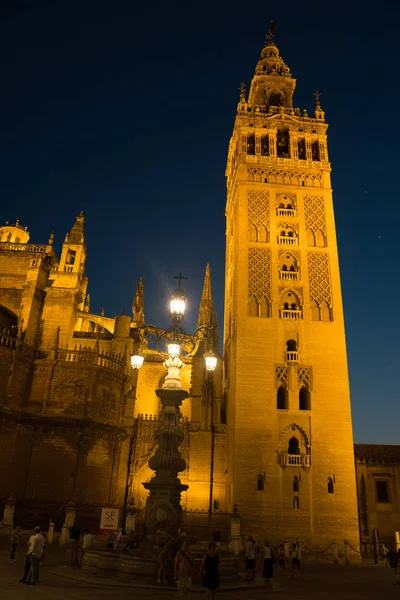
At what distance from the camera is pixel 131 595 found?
33.9 ft

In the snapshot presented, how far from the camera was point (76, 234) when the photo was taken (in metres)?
39.2

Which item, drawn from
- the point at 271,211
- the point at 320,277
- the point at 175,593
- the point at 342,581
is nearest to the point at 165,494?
the point at 175,593

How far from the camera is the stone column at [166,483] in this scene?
13016mm

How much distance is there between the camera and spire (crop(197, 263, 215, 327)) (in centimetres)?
4188

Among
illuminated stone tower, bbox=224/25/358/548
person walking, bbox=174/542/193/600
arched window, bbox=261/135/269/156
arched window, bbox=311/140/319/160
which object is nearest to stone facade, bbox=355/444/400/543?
illuminated stone tower, bbox=224/25/358/548

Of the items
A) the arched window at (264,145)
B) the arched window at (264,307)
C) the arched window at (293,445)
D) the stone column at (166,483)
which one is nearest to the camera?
the stone column at (166,483)

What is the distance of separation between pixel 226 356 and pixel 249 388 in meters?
6.72

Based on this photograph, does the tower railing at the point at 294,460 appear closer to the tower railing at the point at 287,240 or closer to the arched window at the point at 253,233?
the tower railing at the point at 287,240

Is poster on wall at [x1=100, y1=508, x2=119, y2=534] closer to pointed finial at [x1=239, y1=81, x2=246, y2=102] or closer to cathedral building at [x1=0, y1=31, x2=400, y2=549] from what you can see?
cathedral building at [x1=0, y1=31, x2=400, y2=549]

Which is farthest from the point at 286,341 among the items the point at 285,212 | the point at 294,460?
the point at 285,212

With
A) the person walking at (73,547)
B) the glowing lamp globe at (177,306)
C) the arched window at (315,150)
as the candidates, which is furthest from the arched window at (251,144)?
the person walking at (73,547)

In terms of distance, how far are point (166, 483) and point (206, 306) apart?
29.7 meters

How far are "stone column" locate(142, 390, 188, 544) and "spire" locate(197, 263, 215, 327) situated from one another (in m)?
26.4

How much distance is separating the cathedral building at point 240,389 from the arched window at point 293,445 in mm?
85
